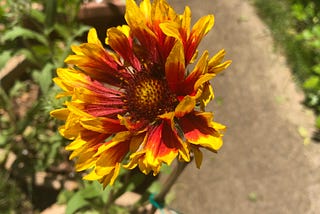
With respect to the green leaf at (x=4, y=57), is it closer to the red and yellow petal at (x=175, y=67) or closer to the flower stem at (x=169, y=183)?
the flower stem at (x=169, y=183)

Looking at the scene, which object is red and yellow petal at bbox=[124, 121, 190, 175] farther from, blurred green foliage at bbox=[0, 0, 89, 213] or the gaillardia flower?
blurred green foliage at bbox=[0, 0, 89, 213]

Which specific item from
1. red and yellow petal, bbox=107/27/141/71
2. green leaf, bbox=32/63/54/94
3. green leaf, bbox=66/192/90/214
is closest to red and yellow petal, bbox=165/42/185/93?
red and yellow petal, bbox=107/27/141/71

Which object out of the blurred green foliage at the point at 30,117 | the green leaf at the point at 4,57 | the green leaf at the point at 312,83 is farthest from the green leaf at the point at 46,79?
the green leaf at the point at 312,83

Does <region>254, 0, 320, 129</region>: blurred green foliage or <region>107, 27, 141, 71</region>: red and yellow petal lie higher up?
<region>107, 27, 141, 71</region>: red and yellow petal

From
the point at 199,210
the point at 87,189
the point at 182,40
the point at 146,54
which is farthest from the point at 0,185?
the point at 182,40

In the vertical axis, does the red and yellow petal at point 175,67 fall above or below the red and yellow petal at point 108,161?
above

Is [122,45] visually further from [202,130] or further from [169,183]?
[169,183]
